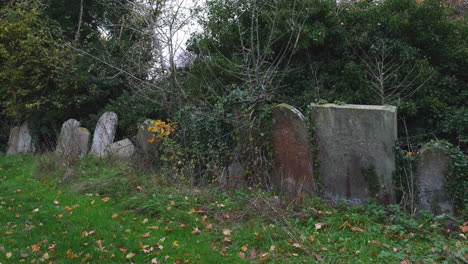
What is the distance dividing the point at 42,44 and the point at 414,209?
12606 mm

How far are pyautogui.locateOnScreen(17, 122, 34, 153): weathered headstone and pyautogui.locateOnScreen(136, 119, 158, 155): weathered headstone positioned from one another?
6.33m

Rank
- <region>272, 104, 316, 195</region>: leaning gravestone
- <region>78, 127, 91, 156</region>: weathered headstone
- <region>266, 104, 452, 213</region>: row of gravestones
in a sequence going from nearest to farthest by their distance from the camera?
<region>266, 104, 452, 213</region>: row of gravestones
<region>272, 104, 316, 195</region>: leaning gravestone
<region>78, 127, 91, 156</region>: weathered headstone

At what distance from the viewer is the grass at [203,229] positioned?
4.19 meters

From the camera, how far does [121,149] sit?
372 inches

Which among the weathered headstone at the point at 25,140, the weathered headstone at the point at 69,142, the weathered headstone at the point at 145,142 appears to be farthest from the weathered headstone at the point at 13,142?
the weathered headstone at the point at 145,142

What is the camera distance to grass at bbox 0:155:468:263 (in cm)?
419

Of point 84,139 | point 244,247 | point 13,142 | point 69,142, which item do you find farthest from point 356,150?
point 13,142

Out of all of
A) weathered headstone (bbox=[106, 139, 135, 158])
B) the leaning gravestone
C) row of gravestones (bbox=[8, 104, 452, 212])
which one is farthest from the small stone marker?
the leaning gravestone

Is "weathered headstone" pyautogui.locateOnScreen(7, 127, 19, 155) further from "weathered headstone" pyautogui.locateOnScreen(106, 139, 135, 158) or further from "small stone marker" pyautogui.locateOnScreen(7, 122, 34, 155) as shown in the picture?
"weathered headstone" pyautogui.locateOnScreen(106, 139, 135, 158)

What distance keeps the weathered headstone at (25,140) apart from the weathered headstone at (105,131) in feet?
12.6

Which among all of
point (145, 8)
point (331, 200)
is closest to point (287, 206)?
point (331, 200)

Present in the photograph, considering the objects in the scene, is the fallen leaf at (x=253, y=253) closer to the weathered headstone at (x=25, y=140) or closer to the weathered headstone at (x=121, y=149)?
the weathered headstone at (x=121, y=149)

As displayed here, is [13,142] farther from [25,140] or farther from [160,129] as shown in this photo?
[160,129]

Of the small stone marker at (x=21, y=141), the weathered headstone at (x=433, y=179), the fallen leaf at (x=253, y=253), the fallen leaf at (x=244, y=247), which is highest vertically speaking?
the small stone marker at (x=21, y=141)
